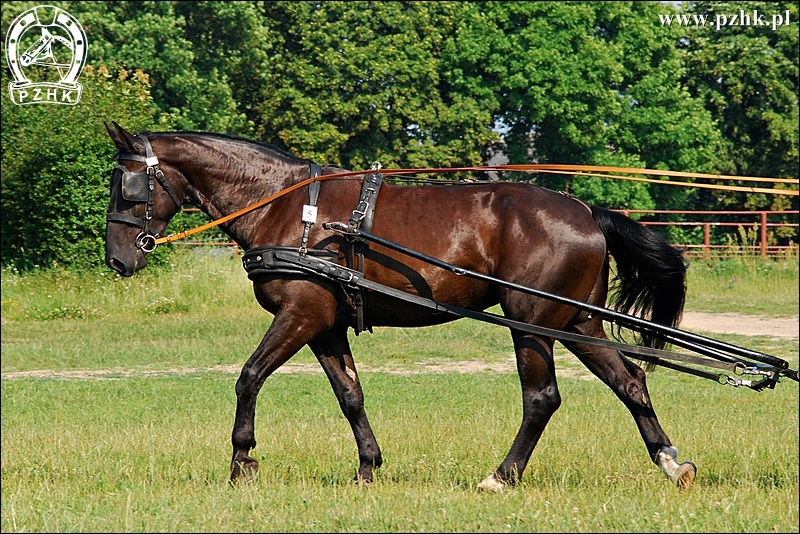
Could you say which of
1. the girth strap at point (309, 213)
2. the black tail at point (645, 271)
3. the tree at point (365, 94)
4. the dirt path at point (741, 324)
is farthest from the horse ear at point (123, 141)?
the tree at point (365, 94)

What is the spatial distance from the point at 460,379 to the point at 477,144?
30429 mm

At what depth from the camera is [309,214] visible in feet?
20.9

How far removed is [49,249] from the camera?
2039 cm

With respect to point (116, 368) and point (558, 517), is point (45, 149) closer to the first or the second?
point (116, 368)

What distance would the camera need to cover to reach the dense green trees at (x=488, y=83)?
38.9 m

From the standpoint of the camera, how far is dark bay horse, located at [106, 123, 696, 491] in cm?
632

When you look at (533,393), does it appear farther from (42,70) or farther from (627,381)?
(42,70)

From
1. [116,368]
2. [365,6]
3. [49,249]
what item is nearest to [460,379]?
[116,368]

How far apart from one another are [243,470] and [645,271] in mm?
2888

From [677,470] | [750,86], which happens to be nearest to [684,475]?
[677,470]

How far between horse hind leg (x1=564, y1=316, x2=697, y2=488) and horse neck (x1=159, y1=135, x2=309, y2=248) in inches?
80.8

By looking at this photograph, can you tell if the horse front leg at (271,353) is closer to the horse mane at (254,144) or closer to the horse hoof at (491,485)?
the horse mane at (254,144)

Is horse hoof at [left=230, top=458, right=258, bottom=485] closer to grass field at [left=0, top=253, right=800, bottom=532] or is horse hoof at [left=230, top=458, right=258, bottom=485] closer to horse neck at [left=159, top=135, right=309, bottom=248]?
grass field at [left=0, top=253, right=800, bottom=532]

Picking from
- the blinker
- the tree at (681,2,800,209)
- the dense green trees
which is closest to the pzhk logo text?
the dense green trees
